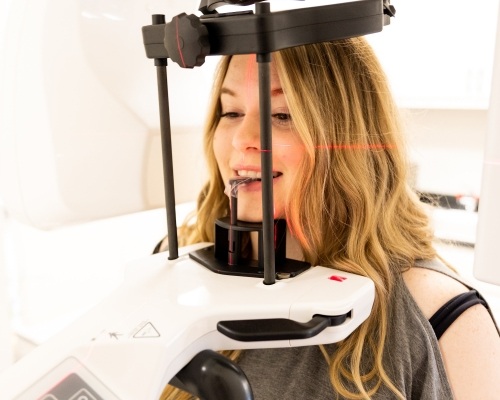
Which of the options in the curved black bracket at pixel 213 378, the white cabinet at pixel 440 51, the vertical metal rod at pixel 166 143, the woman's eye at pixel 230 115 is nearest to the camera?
the curved black bracket at pixel 213 378

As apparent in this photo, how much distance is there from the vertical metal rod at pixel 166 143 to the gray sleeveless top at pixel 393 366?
252 millimetres

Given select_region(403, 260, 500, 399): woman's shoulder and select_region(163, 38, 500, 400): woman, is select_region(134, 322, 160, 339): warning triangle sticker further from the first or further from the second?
select_region(403, 260, 500, 399): woman's shoulder

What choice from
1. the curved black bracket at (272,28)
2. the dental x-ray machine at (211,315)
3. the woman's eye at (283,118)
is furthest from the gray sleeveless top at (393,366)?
the curved black bracket at (272,28)

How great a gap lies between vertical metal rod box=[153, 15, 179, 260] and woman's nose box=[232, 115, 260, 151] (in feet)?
0.36

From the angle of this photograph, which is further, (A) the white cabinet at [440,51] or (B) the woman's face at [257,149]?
(A) the white cabinet at [440,51]

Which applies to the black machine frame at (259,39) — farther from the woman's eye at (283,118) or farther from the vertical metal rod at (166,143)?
the woman's eye at (283,118)

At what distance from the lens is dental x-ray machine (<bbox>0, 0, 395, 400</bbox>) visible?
0.51 metres

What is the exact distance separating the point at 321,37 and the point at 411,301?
45 cm

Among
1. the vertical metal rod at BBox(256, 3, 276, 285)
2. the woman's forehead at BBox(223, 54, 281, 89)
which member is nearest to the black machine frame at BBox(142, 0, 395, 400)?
the vertical metal rod at BBox(256, 3, 276, 285)

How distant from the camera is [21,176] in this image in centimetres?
69

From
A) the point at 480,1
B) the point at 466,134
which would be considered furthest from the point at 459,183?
the point at 480,1

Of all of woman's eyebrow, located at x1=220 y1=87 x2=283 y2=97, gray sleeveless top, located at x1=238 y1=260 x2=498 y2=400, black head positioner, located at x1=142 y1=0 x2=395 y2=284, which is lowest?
gray sleeveless top, located at x1=238 y1=260 x2=498 y2=400

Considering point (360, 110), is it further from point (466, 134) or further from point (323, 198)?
point (466, 134)

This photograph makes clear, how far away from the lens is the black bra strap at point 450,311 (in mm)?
793
